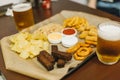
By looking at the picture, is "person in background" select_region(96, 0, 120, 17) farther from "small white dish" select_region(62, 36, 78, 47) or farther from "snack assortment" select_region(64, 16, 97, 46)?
"small white dish" select_region(62, 36, 78, 47)

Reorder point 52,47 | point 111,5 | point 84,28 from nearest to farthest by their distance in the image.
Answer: point 52,47, point 84,28, point 111,5

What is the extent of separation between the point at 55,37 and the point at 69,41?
2.5 inches

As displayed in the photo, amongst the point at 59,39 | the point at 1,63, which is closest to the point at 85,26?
the point at 59,39

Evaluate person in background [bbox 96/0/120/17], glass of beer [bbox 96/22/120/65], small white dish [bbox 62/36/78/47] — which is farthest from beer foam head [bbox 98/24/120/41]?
person in background [bbox 96/0/120/17]

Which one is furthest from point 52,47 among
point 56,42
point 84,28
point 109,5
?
point 109,5

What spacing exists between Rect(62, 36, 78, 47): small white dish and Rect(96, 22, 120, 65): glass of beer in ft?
0.40

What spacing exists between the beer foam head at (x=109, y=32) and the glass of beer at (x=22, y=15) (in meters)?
0.34

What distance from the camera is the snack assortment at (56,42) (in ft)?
2.48

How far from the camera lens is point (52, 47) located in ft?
2.68

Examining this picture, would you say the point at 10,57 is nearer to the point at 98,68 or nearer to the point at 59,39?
the point at 59,39

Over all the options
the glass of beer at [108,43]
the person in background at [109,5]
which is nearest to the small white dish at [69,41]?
the glass of beer at [108,43]

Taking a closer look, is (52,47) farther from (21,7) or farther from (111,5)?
(111,5)

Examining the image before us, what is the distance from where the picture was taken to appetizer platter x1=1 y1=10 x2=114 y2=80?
0.74 meters

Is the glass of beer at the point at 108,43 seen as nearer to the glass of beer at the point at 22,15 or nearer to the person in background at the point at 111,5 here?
the glass of beer at the point at 22,15
